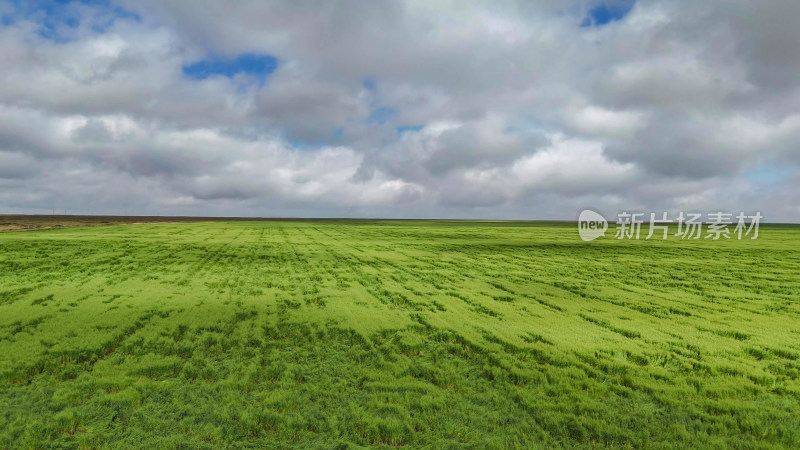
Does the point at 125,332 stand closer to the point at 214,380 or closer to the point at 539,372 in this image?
the point at 214,380

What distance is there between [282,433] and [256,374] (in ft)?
Result: 11.8

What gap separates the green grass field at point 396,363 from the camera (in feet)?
27.1

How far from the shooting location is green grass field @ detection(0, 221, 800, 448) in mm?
8266

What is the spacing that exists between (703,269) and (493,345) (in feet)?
98.2

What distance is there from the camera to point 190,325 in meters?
16.2

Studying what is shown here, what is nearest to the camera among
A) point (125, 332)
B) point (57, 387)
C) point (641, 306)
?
point (57, 387)

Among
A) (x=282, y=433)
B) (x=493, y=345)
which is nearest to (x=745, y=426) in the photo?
(x=493, y=345)

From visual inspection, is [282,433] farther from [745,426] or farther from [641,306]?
[641,306]

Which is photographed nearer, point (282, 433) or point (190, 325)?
point (282, 433)

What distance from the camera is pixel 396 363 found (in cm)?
1220

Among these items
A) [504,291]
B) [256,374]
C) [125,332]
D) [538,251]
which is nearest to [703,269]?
[538,251]

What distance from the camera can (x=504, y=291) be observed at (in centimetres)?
2448

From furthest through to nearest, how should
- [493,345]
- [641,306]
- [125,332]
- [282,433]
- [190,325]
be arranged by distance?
[641,306] < [190,325] < [125,332] < [493,345] < [282,433]

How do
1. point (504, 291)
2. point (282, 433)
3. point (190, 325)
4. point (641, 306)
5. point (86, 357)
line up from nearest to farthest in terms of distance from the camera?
point (282, 433) → point (86, 357) → point (190, 325) → point (641, 306) → point (504, 291)
